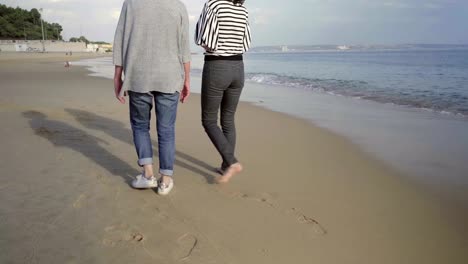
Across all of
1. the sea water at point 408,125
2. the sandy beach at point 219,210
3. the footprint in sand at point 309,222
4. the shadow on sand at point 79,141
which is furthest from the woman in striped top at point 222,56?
the sea water at point 408,125

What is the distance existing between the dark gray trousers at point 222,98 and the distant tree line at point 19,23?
81178mm

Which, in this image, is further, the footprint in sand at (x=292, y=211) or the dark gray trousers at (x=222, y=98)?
the dark gray trousers at (x=222, y=98)

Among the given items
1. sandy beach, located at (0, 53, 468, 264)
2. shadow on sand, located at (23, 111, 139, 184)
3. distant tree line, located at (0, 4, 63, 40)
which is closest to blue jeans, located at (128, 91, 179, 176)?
sandy beach, located at (0, 53, 468, 264)

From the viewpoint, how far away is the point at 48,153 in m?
3.75

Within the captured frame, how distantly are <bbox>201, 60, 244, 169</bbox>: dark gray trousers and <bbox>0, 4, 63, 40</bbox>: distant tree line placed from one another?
266 feet

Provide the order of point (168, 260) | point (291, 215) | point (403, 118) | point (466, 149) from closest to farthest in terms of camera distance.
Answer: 1. point (168, 260)
2. point (291, 215)
3. point (466, 149)
4. point (403, 118)

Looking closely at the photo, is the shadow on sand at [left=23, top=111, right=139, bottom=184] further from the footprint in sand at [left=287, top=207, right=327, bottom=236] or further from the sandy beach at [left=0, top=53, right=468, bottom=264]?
the footprint in sand at [left=287, top=207, right=327, bottom=236]

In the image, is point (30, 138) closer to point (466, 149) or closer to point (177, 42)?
point (177, 42)

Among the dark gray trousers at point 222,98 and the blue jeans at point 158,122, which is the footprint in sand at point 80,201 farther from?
the dark gray trousers at point 222,98

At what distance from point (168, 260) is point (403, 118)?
5634 millimetres

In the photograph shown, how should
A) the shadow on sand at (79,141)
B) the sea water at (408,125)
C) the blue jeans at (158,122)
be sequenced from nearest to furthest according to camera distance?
the blue jeans at (158,122)
the shadow on sand at (79,141)
the sea water at (408,125)

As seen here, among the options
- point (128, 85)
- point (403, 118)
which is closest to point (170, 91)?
point (128, 85)

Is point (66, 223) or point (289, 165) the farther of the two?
point (289, 165)

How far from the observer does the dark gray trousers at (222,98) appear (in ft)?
9.45
